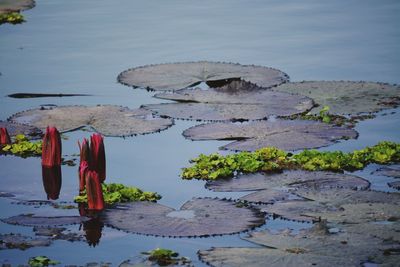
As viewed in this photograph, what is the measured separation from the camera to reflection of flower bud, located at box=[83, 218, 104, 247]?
4867mm

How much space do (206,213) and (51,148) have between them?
1.38 meters

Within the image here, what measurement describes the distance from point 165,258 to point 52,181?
1.49 metres

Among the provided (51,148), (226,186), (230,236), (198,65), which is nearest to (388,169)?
(226,186)

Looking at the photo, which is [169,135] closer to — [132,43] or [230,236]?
[230,236]

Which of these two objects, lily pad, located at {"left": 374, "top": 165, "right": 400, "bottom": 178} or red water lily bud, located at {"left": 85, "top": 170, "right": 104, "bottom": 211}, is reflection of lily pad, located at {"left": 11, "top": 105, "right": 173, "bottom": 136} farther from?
lily pad, located at {"left": 374, "top": 165, "right": 400, "bottom": 178}

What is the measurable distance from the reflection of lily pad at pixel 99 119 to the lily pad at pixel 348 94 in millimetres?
1207

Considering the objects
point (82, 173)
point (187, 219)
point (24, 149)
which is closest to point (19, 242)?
point (82, 173)

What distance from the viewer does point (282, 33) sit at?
9.78m

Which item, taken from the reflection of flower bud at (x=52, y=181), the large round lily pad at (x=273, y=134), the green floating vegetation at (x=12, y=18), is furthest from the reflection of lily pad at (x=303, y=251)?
the green floating vegetation at (x=12, y=18)

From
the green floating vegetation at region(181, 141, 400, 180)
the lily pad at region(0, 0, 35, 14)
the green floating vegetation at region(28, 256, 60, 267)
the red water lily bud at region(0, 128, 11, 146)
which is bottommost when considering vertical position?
the green floating vegetation at region(28, 256, 60, 267)

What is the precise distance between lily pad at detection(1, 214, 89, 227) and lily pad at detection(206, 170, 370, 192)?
91 cm

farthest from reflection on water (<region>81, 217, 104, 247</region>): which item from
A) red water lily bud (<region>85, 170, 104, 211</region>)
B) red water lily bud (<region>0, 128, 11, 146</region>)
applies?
red water lily bud (<region>0, 128, 11, 146</region>)

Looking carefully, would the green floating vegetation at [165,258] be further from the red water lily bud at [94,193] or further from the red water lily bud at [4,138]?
the red water lily bud at [4,138]

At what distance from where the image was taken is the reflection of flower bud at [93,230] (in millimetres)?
4867
